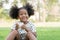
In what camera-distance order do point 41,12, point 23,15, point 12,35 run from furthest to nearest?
point 41,12 < point 23,15 < point 12,35

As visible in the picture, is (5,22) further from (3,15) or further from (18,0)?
(18,0)

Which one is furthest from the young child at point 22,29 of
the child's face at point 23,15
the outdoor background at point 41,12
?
the outdoor background at point 41,12

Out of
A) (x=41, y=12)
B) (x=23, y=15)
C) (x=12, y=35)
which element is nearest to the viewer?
(x=12, y=35)

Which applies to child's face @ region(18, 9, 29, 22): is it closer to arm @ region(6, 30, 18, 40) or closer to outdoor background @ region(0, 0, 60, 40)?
arm @ region(6, 30, 18, 40)

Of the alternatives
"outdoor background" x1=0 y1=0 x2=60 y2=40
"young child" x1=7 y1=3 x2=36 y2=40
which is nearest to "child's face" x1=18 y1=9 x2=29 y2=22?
"young child" x1=7 y1=3 x2=36 y2=40

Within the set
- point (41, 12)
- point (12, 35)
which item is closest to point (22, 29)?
point (12, 35)

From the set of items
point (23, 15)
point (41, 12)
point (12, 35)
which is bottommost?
point (41, 12)

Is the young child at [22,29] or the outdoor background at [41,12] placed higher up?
the young child at [22,29]

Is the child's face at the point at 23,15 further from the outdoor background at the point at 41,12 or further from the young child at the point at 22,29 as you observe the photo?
the outdoor background at the point at 41,12

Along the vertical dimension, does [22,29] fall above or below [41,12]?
above

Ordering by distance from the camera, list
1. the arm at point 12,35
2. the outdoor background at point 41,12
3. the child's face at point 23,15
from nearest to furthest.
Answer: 1. the arm at point 12,35
2. the child's face at point 23,15
3. the outdoor background at point 41,12

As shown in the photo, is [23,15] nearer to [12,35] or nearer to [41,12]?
[12,35]

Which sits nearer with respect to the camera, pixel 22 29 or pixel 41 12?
pixel 22 29

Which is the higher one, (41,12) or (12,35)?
(12,35)
